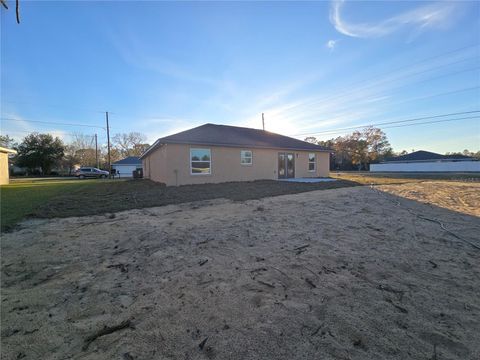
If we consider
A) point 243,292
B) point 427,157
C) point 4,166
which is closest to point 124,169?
point 4,166

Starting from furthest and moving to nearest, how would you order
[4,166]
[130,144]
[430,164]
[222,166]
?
[130,144] < [430,164] < [4,166] < [222,166]

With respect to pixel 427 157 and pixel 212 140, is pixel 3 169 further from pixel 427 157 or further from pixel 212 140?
pixel 427 157

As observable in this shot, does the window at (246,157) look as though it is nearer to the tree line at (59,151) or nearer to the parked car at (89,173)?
the parked car at (89,173)

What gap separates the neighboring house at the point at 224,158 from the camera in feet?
40.0

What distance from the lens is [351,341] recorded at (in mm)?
1711

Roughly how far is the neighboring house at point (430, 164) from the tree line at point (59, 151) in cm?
5405

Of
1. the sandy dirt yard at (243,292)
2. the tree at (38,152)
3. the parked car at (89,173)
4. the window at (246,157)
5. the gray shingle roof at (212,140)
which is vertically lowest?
the sandy dirt yard at (243,292)

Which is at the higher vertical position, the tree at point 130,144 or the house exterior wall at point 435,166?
the tree at point 130,144

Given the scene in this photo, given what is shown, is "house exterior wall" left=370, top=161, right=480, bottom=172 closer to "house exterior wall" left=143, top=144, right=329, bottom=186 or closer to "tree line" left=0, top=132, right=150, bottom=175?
"house exterior wall" left=143, top=144, right=329, bottom=186

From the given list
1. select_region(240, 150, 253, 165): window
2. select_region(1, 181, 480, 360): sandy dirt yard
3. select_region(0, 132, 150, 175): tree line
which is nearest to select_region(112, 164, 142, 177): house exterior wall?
select_region(0, 132, 150, 175): tree line

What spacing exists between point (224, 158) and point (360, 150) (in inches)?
1768

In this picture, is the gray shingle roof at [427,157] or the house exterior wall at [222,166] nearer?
the house exterior wall at [222,166]

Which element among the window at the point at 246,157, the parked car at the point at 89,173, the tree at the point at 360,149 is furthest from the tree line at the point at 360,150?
the parked car at the point at 89,173

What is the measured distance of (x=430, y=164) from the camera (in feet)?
121
